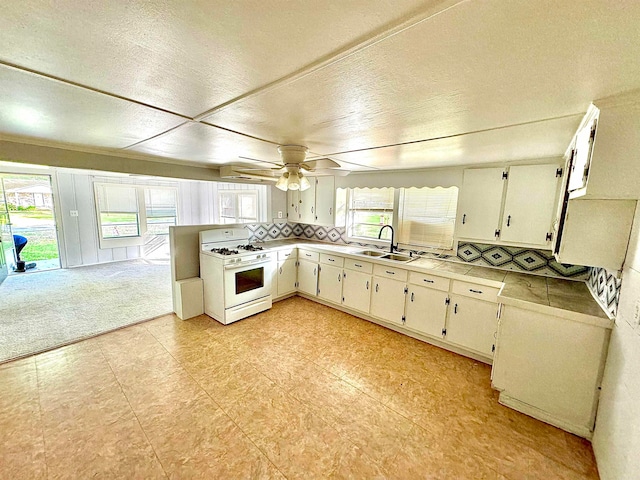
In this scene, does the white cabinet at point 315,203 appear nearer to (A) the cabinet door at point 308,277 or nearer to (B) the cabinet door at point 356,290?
(A) the cabinet door at point 308,277

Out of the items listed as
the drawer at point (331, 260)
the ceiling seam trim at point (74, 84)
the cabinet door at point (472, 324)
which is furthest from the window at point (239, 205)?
the cabinet door at point (472, 324)

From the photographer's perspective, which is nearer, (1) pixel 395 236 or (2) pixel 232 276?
(2) pixel 232 276

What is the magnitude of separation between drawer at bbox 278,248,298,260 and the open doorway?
5287 mm

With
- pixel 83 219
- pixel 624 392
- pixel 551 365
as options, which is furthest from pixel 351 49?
pixel 83 219

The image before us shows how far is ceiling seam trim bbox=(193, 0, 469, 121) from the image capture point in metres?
0.68

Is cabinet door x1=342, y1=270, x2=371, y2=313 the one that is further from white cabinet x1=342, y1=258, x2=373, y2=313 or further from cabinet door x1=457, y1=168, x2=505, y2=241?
cabinet door x1=457, y1=168, x2=505, y2=241

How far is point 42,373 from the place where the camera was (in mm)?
2369

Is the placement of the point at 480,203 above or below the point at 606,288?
above

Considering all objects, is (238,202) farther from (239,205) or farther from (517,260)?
(517,260)

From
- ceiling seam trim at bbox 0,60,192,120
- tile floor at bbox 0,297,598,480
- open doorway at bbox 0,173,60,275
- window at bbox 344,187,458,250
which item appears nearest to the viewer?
ceiling seam trim at bbox 0,60,192,120

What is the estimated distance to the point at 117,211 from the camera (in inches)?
248

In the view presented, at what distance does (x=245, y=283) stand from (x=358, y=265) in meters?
1.59

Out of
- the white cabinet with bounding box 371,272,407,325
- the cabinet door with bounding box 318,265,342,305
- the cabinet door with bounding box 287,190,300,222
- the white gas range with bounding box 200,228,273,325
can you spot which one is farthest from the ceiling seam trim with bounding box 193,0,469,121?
the cabinet door with bounding box 287,190,300,222

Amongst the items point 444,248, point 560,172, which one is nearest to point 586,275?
point 560,172
